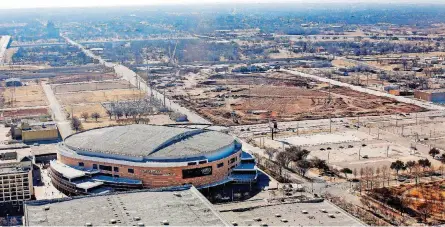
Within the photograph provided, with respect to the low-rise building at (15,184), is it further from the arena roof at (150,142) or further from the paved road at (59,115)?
the paved road at (59,115)

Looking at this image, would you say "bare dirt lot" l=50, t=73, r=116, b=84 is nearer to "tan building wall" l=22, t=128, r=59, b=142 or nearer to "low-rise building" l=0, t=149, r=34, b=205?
"tan building wall" l=22, t=128, r=59, b=142

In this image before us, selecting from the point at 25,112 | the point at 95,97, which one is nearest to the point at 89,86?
the point at 95,97

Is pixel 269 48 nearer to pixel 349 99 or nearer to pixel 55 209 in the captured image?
pixel 349 99

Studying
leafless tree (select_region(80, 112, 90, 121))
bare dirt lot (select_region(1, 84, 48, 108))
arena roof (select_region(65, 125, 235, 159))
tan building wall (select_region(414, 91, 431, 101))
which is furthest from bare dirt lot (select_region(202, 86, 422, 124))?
bare dirt lot (select_region(1, 84, 48, 108))

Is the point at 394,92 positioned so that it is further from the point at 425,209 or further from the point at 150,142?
the point at 150,142

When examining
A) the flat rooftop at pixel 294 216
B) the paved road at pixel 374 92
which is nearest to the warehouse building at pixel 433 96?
the paved road at pixel 374 92

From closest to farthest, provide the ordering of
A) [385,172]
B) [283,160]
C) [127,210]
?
[127,210] → [385,172] → [283,160]

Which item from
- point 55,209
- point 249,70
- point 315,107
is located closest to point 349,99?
point 315,107
